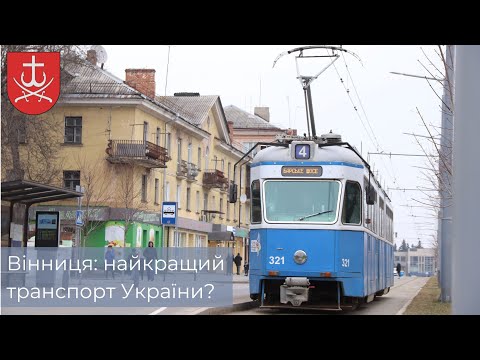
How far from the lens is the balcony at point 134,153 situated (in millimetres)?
40188

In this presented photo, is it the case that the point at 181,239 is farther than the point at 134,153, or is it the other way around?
the point at 181,239

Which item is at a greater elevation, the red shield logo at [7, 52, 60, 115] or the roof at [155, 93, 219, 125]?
the roof at [155, 93, 219, 125]

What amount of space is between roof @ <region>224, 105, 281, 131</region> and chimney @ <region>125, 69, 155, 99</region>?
579 inches

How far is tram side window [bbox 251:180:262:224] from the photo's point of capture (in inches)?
673

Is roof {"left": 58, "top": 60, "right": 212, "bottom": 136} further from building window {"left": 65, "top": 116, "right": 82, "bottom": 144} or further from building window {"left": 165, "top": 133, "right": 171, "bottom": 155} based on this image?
building window {"left": 165, "top": 133, "right": 171, "bottom": 155}

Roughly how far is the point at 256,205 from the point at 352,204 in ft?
5.87

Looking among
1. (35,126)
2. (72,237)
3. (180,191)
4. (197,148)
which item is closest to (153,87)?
(197,148)

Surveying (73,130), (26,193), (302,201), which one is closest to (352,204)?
(302,201)

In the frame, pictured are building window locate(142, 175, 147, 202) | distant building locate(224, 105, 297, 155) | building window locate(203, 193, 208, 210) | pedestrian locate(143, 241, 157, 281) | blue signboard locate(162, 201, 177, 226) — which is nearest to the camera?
pedestrian locate(143, 241, 157, 281)

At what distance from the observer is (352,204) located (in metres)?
17.2

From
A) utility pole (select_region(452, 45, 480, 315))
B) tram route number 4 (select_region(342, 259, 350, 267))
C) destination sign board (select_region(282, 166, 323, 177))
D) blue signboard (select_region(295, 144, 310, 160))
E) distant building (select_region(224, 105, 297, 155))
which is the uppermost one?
distant building (select_region(224, 105, 297, 155))

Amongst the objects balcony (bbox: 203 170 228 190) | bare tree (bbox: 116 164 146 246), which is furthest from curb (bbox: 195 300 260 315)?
balcony (bbox: 203 170 228 190)

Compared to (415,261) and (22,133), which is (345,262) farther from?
→ (415,261)

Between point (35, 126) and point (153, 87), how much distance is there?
16.3 meters
